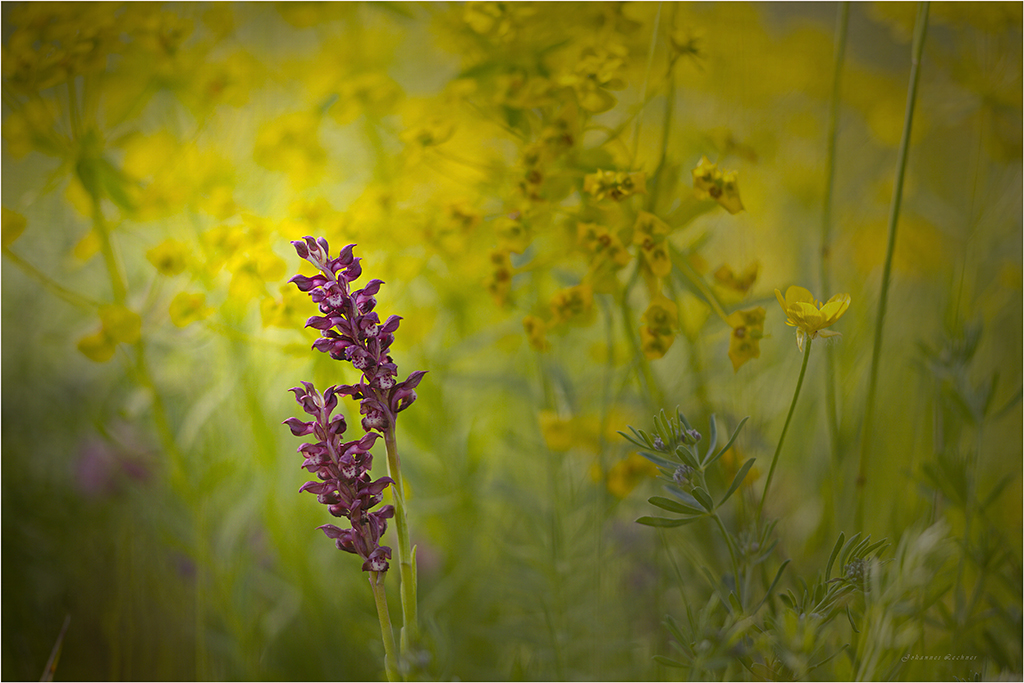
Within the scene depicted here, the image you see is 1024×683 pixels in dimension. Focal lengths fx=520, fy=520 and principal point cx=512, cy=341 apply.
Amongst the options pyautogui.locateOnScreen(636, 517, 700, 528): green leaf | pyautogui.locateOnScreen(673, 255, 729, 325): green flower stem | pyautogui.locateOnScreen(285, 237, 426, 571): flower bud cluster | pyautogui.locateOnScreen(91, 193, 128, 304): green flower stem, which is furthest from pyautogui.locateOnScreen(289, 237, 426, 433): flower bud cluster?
pyautogui.locateOnScreen(91, 193, 128, 304): green flower stem

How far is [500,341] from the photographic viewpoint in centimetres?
76

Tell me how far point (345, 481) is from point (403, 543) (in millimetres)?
59

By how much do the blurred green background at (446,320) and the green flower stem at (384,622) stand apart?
0.27ft

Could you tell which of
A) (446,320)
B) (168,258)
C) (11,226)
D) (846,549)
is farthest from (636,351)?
(11,226)

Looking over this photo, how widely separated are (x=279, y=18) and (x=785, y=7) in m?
0.88

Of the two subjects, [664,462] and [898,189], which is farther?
[898,189]

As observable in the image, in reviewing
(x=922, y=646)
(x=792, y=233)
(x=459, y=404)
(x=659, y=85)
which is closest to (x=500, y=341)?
(x=459, y=404)

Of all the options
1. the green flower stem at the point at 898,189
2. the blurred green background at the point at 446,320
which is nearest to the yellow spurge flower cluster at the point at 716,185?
the blurred green background at the point at 446,320

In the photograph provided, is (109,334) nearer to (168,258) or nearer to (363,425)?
(168,258)

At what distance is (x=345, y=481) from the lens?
0.37 meters

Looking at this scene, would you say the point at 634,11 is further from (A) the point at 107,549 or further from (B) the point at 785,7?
(A) the point at 107,549

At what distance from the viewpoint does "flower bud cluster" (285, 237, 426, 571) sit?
0.36 meters

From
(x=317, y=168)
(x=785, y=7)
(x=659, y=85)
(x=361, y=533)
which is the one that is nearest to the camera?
(x=361, y=533)

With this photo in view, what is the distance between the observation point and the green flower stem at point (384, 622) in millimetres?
361
